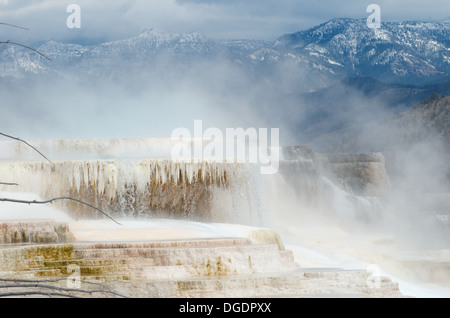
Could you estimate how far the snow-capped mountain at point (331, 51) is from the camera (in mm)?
123162

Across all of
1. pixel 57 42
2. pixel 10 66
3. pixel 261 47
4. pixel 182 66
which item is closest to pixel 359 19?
pixel 261 47

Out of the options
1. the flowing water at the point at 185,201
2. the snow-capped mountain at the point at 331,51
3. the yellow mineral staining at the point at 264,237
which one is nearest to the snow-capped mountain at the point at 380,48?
the snow-capped mountain at the point at 331,51

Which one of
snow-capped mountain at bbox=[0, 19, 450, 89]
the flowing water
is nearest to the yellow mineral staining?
the flowing water

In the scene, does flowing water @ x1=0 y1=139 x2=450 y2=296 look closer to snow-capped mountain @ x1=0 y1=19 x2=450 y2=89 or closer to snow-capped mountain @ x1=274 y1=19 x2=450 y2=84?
snow-capped mountain @ x1=0 y1=19 x2=450 y2=89

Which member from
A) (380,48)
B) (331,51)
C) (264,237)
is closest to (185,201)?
(264,237)

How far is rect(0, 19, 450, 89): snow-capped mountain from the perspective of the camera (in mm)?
123162

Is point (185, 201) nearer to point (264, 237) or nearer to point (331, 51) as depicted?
point (264, 237)

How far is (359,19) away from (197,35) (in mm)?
40845

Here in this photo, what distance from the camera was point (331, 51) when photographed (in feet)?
516

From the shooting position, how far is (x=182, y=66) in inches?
4471

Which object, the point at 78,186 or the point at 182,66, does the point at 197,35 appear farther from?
the point at 78,186

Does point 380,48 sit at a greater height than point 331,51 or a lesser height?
lesser

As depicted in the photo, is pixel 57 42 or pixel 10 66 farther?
pixel 57 42

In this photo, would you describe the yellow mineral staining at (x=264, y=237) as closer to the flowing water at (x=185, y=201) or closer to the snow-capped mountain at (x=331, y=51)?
the flowing water at (x=185, y=201)
